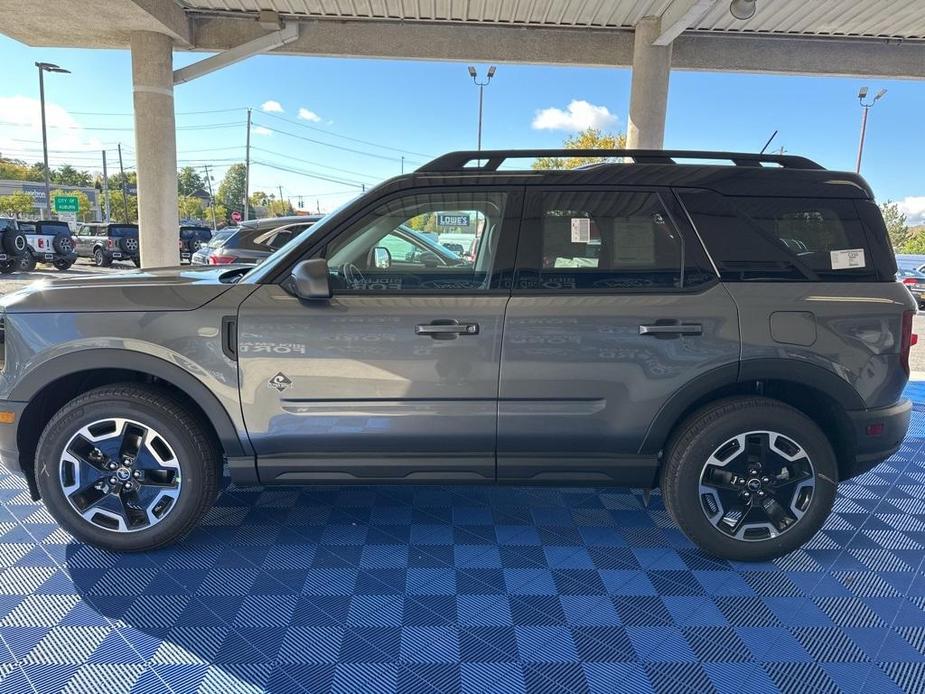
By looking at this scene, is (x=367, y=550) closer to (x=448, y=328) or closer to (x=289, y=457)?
(x=289, y=457)

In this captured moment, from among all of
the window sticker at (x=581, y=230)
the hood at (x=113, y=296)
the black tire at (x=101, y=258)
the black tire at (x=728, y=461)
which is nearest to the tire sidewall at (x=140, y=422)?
the hood at (x=113, y=296)

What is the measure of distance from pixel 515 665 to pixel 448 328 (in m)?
1.40

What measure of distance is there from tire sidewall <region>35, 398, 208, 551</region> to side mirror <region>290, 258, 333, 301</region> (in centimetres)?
90

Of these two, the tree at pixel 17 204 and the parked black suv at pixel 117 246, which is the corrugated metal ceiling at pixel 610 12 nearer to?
the parked black suv at pixel 117 246

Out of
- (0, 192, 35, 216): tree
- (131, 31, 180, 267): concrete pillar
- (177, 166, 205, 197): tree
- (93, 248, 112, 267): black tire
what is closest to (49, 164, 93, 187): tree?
(177, 166, 205, 197): tree

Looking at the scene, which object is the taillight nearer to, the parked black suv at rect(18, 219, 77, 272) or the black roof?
the black roof

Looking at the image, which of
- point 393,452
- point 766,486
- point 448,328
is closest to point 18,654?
point 393,452

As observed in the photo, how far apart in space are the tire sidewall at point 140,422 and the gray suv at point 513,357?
0.01m

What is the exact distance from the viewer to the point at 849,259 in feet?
9.23

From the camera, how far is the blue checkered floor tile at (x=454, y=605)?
2221mm

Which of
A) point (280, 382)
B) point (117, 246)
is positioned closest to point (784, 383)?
point (280, 382)

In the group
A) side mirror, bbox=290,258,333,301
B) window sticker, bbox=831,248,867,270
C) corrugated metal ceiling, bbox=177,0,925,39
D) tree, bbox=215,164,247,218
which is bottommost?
side mirror, bbox=290,258,333,301

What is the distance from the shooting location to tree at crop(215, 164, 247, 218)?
4846 inches

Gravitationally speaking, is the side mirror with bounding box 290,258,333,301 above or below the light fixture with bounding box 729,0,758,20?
below
